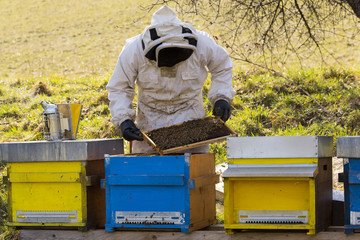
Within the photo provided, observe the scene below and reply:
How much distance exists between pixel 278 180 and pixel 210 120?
35.5 inches

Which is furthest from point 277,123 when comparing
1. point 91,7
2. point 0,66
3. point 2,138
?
point 91,7

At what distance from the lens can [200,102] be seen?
14.4 feet

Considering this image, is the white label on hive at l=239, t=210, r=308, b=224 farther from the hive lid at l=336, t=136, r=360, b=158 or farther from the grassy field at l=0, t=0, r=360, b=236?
the grassy field at l=0, t=0, r=360, b=236

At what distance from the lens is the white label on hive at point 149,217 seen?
332 cm

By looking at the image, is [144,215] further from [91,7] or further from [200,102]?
[91,7]

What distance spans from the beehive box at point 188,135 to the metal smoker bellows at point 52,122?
2.05 ft

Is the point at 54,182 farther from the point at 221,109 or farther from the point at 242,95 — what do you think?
the point at 242,95

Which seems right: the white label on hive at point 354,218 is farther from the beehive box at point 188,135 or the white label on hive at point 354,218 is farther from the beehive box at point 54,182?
the beehive box at point 54,182

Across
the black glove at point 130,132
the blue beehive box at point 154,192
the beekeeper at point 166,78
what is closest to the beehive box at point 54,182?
the blue beehive box at point 154,192

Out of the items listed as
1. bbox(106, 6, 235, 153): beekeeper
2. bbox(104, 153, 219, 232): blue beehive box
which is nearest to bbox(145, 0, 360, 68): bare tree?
bbox(106, 6, 235, 153): beekeeper

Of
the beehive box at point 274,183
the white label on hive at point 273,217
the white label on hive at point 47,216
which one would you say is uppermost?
the beehive box at point 274,183

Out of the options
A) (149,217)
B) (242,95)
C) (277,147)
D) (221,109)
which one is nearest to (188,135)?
(221,109)

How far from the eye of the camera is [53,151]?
350 centimetres

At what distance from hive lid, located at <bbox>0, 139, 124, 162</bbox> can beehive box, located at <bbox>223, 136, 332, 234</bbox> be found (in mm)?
912
